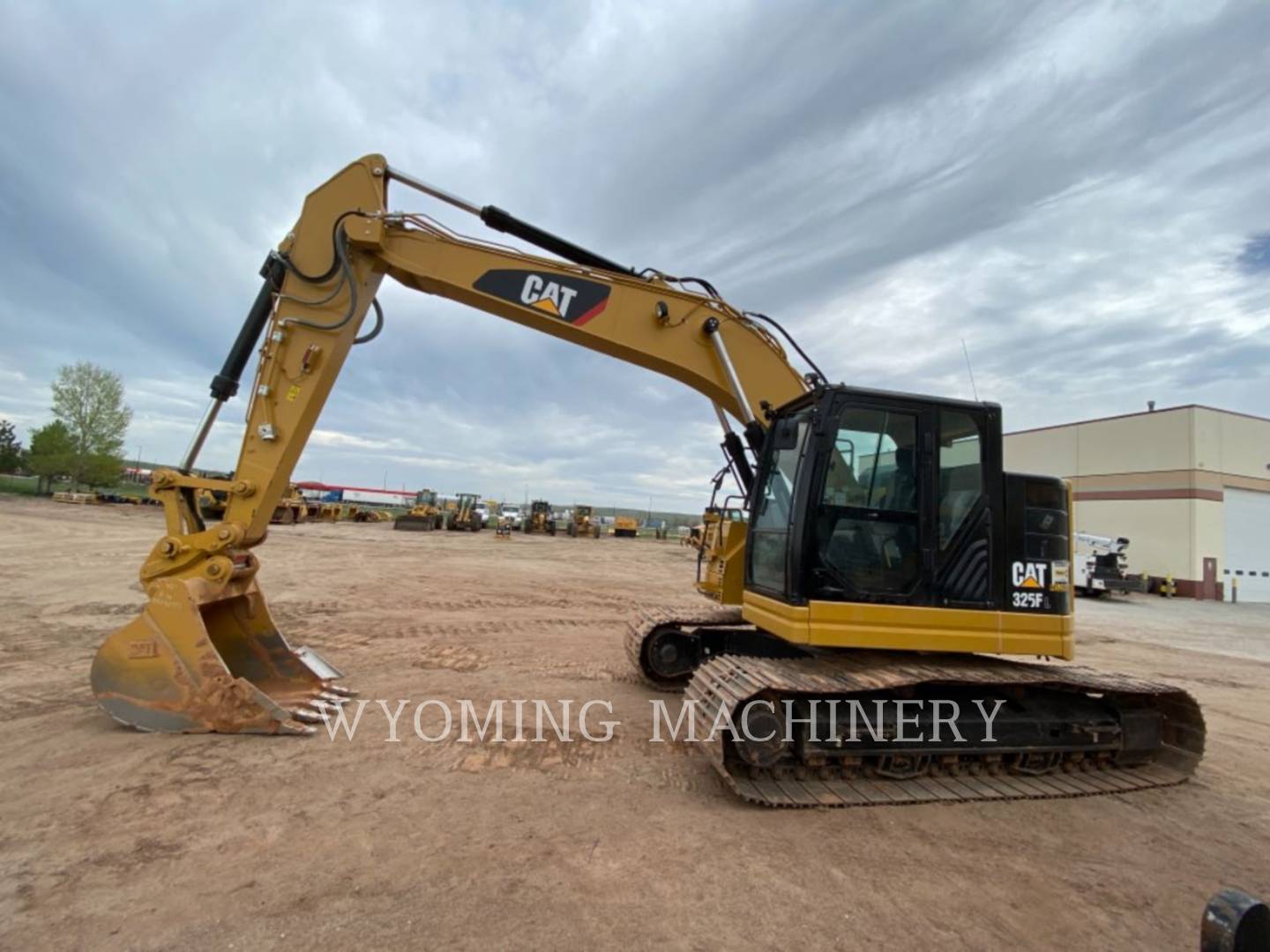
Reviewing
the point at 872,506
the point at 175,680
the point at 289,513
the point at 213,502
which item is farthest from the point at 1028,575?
the point at 289,513

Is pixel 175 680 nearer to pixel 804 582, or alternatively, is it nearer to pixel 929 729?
pixel 804 582

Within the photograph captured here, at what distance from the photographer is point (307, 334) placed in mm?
5293

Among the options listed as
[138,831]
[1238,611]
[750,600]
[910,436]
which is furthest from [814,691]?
[1238,611]

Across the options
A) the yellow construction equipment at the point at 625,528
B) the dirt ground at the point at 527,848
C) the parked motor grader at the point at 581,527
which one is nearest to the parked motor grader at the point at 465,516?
the parked motor grader at the point at 581,527

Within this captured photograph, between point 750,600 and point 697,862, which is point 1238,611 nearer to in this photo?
point 750,600

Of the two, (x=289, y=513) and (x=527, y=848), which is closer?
(x=527, y=848)

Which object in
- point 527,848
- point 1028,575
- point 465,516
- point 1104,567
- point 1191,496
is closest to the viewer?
point 527,848

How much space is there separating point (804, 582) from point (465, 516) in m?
A: 38.9

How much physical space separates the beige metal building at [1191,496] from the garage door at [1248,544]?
4cm

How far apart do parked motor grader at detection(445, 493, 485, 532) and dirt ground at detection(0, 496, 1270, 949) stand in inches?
1392

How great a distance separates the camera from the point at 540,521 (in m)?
46.0

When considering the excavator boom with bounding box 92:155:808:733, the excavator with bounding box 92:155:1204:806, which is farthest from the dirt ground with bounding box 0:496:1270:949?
the excavator boom with bounding box 92:155:808:733

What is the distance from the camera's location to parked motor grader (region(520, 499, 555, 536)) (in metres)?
46.0
